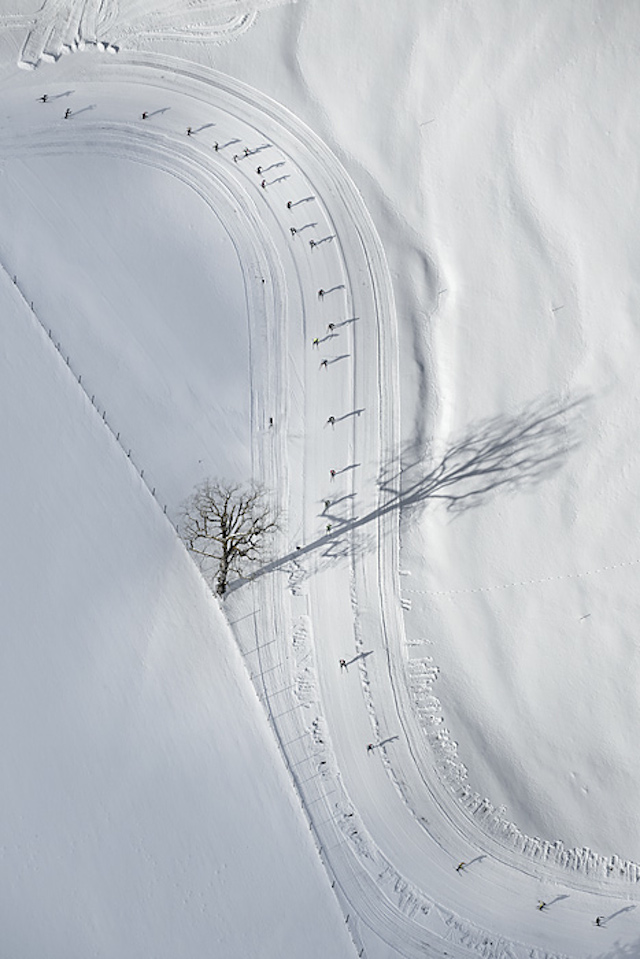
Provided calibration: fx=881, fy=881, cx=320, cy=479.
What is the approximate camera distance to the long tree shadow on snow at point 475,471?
27.3 m

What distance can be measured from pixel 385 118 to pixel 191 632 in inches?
701

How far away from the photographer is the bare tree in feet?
87.1

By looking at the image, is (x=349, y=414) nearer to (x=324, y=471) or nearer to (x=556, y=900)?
(x=324, y=471)

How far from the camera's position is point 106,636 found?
25.5 m

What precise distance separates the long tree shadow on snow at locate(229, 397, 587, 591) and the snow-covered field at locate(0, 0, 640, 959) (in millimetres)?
98

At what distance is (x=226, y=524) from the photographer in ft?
87.1

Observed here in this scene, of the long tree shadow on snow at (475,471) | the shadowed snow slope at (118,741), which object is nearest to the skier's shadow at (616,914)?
the shadowed snow slope at (118,741)

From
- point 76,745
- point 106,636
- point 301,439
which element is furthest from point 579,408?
point 76,745

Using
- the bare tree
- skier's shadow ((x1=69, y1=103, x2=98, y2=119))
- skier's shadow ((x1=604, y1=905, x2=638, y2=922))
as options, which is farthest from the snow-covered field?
the bare tree

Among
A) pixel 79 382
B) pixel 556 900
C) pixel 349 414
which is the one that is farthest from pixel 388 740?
pixel 79 382

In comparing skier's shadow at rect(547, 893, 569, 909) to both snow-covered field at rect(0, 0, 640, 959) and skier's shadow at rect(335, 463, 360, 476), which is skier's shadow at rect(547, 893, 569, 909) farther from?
skier's shadow at rect(335, 463, 360, 476)

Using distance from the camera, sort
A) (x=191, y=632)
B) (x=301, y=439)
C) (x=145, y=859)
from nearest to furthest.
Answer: (x=145, y=859)
(x=191, y=632)
(x=301, y=439)

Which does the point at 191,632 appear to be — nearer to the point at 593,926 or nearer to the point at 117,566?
the point at 117,566

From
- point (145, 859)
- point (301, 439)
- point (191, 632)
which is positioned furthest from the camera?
point (301, 439)
